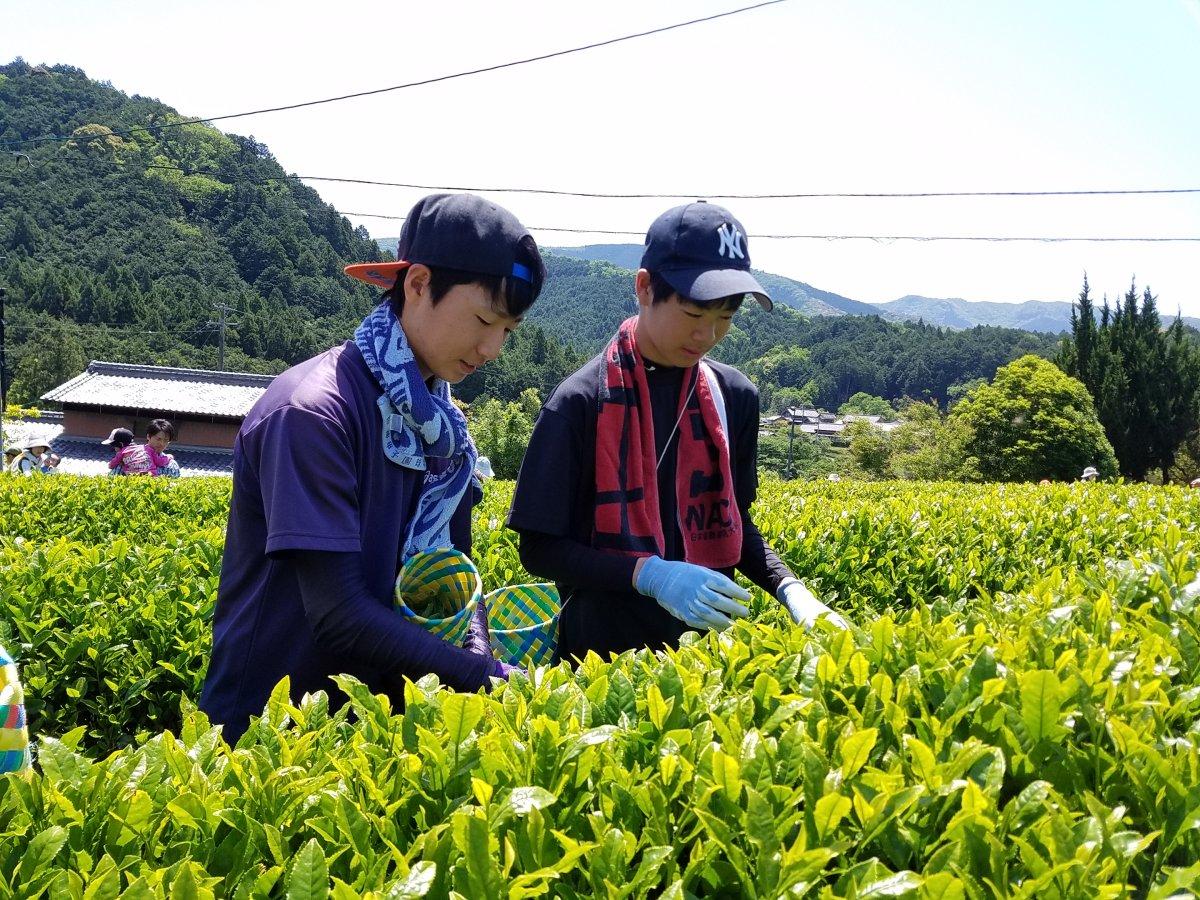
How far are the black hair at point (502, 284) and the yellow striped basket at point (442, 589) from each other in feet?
1.60

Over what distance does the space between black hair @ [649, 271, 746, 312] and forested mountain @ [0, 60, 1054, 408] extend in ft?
175

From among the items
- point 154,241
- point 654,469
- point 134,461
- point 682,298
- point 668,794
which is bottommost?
point 134,461

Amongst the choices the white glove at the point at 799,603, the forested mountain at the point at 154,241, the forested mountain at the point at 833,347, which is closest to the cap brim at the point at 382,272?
the white glove at the point at 799,603

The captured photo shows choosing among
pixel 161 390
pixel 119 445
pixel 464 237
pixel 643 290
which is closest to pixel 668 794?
pixel 464 237

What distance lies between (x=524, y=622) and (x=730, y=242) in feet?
3.59

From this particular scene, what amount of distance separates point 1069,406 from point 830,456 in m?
52.9

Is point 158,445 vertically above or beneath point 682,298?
beneath

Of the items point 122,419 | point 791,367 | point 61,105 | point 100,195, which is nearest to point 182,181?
point 100,195

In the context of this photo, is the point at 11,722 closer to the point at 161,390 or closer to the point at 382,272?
the point at 382,272

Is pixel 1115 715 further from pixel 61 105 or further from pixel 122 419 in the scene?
pixel 61 105

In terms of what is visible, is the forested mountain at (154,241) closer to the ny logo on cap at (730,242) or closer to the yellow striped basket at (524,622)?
the yellow striped basket at (524,622)

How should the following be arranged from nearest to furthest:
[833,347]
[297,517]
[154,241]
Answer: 1. [297,517]
2. [154,241]
3. [833,347]

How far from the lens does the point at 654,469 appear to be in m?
2.30

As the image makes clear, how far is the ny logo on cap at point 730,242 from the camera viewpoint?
2270 millimetres
